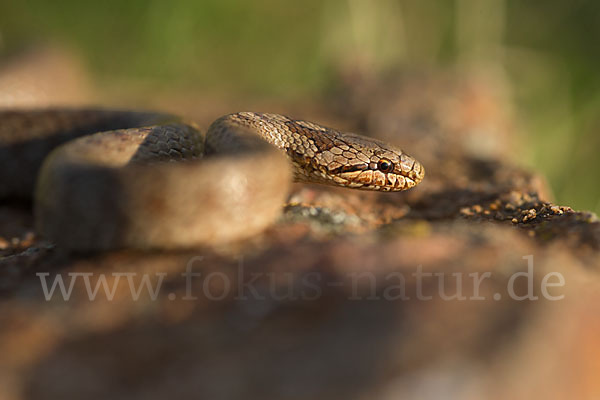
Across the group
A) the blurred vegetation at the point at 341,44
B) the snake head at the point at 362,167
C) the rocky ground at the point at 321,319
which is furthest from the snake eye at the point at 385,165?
the blurred vegetation at the point at 341,44

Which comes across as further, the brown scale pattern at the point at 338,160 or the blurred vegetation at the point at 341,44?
the blurred vegetation at the point at 341,44

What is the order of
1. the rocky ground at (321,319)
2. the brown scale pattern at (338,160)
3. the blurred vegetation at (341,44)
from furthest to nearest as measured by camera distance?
the blurred vegetation at (341,44) → the brown scale pattern at (338,160) → the rocky ground at (321,319)

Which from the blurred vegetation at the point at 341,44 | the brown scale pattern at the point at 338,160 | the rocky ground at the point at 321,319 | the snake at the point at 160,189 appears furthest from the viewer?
the blurred vegetation at the point at 341,44

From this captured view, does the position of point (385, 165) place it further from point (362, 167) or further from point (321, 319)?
point (321, 319)

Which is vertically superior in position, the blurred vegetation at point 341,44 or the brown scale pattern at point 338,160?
the blurred vegetation at point 341,44

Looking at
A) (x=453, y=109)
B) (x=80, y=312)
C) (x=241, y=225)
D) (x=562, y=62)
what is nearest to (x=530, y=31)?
(x=562, y=62)

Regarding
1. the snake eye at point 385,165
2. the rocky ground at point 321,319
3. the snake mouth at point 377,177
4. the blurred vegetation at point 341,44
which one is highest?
the blurred vegetation at point 341,44

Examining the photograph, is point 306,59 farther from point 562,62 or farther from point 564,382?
point 564,382

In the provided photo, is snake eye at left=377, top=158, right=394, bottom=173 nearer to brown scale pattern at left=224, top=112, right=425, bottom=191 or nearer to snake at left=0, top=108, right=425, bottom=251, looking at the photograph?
brown scale pattern at left=224, top=112, right=425, bottom=191

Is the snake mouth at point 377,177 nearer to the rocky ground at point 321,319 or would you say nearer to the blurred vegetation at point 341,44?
the rocky ground at point 321,319

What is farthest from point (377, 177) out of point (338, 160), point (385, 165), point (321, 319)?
point (321, 319)
